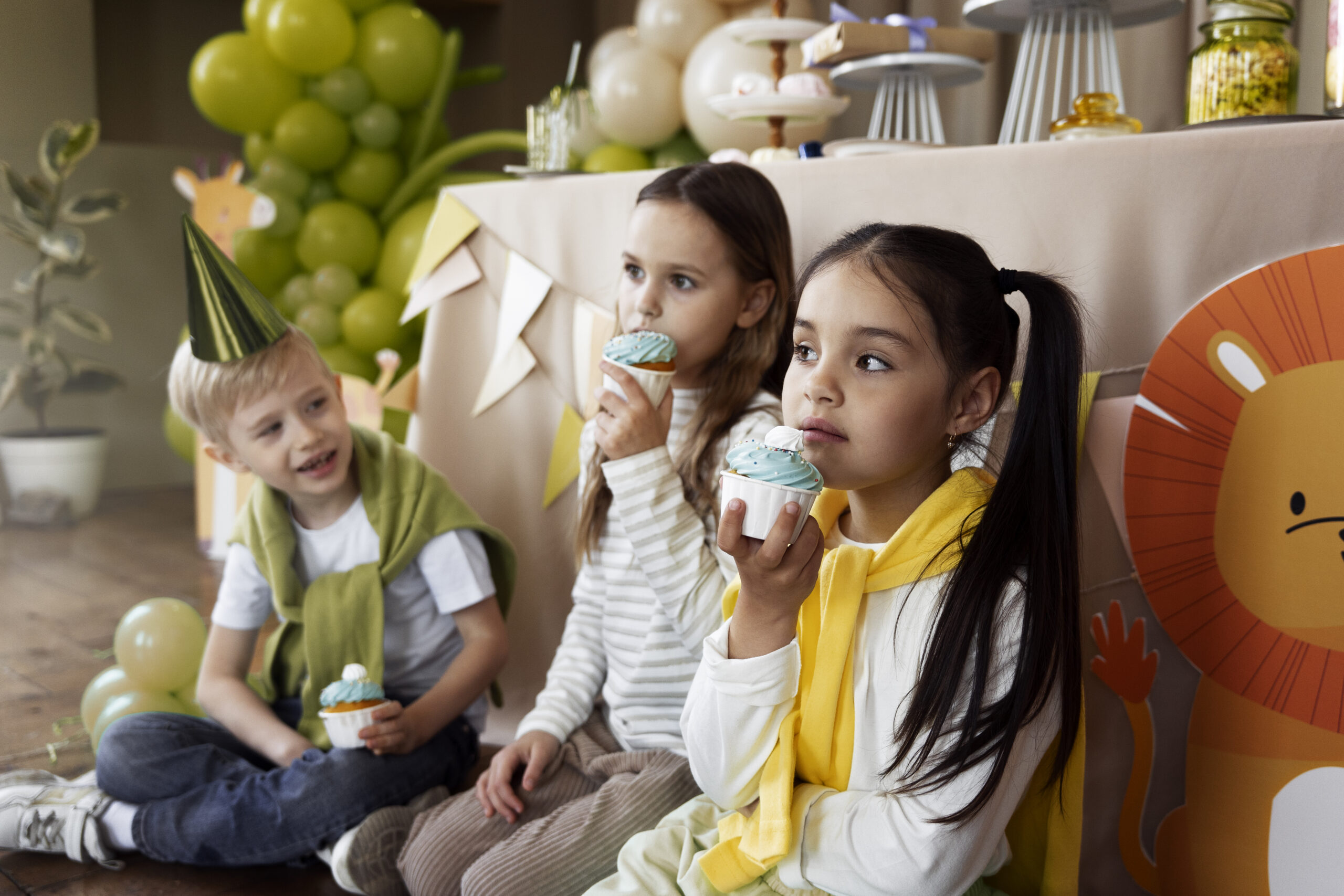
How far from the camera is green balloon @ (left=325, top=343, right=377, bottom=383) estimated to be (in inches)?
143

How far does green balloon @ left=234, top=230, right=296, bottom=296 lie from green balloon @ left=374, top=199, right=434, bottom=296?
336 mm

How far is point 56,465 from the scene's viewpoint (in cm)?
424

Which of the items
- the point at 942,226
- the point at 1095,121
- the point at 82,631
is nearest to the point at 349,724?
the point at 942,226

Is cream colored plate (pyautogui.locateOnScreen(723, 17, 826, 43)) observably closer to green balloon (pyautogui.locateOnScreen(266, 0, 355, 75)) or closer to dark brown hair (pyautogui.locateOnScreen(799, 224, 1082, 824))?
dark brown hair (pyautogui.locateOnScreen(799, 224, 1082, 824))

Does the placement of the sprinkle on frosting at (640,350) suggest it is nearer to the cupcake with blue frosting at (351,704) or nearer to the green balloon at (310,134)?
the cupcake with blue frosting at (351,704)

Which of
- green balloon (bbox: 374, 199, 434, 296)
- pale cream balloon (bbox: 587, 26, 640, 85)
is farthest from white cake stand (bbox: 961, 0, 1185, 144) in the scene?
green balloon (bbox: 374, 199, 434, 296)

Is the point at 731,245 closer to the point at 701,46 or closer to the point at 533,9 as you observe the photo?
the point at 701,46

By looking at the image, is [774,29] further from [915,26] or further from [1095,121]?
[1095,121]

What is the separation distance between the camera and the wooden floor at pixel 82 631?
153 cm

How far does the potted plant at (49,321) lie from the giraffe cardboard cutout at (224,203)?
855 millimetres

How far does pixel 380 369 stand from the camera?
3.74 meters

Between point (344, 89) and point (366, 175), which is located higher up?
point (344, 89)

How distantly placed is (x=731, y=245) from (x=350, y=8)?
2.76m

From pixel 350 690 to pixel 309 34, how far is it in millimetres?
2612
